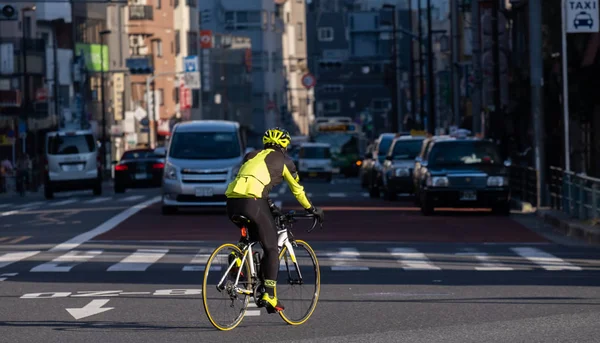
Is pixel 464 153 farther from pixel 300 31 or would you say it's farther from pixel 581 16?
pixel 300 31

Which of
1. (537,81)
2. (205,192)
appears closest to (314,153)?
(537,81)

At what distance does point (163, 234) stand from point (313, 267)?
47.4 feet

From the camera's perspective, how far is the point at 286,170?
503 inches

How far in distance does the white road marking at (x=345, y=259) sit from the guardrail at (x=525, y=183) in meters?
12.5

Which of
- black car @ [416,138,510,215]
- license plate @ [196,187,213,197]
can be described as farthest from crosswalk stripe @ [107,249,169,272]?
black car @ [416,138,510,215]

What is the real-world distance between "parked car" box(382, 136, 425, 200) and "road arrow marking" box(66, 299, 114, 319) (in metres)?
25.6

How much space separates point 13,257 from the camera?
867 inches

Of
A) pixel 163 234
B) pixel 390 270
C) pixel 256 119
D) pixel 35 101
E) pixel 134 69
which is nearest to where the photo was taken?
pixel 390 270

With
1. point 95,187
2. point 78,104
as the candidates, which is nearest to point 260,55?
point 78,104

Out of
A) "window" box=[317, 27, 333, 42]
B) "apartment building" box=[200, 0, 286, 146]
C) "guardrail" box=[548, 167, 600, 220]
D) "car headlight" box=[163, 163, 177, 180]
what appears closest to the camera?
"guardrail" box=[548, 167, 600, 220]

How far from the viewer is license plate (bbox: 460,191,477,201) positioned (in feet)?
107

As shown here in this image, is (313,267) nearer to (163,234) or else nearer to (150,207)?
(163,234)

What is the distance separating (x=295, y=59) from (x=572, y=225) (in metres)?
150

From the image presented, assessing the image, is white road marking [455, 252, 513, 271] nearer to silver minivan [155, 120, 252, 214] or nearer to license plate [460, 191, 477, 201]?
license plate [460, 191, 477, 201]
